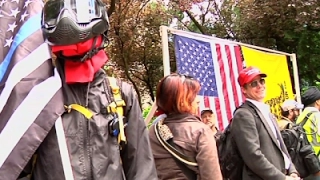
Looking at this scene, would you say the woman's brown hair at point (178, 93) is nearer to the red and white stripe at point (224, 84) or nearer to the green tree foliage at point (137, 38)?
the red and white stripe at point (224, 84)

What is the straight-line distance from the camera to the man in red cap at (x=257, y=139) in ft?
12.9

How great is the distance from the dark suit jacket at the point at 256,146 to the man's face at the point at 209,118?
6.38 ft

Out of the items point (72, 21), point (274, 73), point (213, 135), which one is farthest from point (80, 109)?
point (274, 73)

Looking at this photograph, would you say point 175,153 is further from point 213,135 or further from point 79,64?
point 79,64

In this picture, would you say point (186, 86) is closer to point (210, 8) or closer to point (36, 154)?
point (36, 154)

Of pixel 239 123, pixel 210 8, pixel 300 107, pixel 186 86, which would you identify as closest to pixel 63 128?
pixel 186 86

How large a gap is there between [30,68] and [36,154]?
425 mm

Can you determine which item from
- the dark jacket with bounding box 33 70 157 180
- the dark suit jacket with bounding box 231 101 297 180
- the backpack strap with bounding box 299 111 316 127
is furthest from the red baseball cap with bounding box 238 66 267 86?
the backpack strap with bounding box 299 111 316 127

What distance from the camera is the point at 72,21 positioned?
7.47ft

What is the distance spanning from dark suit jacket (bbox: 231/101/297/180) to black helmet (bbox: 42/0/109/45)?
2011 millimetres

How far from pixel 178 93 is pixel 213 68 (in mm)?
2907

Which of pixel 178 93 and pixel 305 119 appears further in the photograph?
pixel 305 119

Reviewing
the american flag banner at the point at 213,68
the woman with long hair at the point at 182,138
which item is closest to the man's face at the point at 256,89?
the woman with long hair at the point at 182,138

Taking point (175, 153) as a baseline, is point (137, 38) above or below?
above
